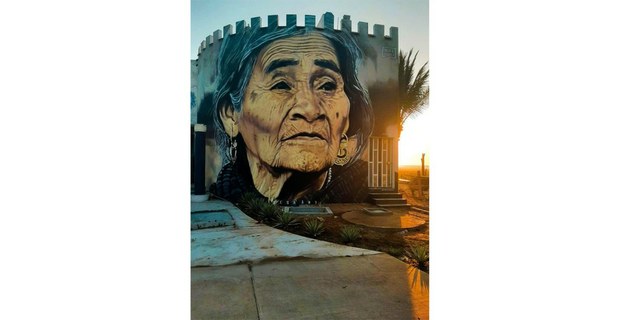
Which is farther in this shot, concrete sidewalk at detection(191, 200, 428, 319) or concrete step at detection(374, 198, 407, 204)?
concrete step at detection(374, 198, 407, 204)

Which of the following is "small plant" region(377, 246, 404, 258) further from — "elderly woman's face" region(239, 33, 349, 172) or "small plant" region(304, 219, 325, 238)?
"elderly woman's face" region(239, 33, 349, 172)

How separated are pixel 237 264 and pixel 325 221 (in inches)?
49.8

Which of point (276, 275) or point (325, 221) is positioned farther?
point (325, 221)

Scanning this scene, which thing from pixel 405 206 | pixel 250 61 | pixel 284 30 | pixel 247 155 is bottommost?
pixel 405 206

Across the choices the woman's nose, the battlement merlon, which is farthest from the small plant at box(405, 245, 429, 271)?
the battlement merlon

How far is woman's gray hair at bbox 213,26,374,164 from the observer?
3512mm

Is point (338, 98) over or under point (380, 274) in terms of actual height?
over

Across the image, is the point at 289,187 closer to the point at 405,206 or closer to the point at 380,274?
the point at 405,206

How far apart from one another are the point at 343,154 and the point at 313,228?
1.06 metres

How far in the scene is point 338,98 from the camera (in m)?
3.56

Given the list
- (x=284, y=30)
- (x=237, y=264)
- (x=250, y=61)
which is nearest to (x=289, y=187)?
(x=237, y=264)

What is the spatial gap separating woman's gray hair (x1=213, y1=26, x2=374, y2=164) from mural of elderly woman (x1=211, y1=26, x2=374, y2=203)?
1 centimetres

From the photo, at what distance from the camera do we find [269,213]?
3629 mm

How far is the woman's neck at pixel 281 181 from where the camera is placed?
12.3 ft
